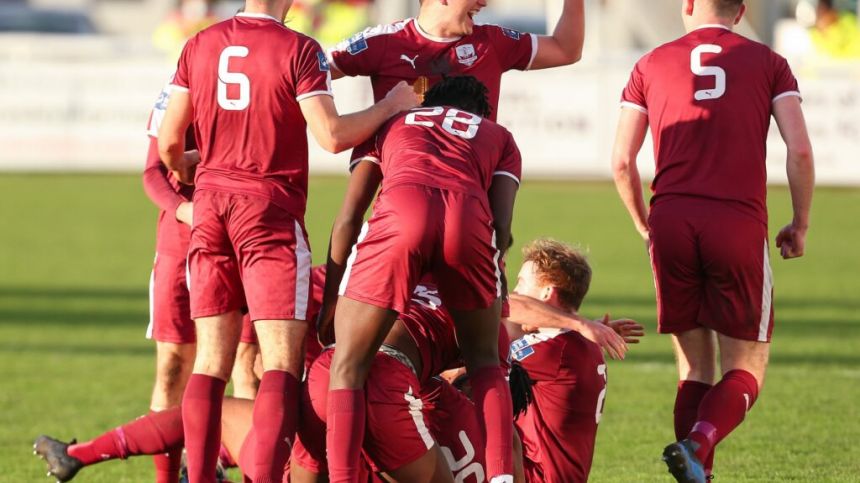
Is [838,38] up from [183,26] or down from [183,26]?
up

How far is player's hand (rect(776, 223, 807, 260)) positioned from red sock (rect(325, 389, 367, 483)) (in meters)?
1.89

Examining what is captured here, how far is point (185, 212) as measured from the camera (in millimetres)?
6047

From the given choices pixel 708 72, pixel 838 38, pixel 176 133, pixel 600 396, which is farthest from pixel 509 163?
pixel 838 38

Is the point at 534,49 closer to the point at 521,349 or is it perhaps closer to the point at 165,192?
the point at 521,349

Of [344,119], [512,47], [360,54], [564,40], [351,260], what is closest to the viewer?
[351,260]

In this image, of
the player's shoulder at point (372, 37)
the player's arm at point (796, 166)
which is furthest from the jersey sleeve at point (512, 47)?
the player's arm at point (796, 166)

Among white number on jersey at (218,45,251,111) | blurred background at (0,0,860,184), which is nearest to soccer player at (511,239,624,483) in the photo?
white number on jersey at (218,45,251,111)

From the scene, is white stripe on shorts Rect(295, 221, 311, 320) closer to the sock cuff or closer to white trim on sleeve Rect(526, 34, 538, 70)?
white trim on sleeve Rect(526, 34, 538, 70)

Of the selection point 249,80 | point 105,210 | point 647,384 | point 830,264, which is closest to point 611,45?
point 105,210

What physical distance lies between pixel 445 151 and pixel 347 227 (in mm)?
499

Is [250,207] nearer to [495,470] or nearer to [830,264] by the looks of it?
[495,470]

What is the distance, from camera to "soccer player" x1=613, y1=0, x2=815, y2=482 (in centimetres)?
574

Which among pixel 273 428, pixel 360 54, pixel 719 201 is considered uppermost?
pixel 360 54

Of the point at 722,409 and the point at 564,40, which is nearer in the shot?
the point at 722,409
